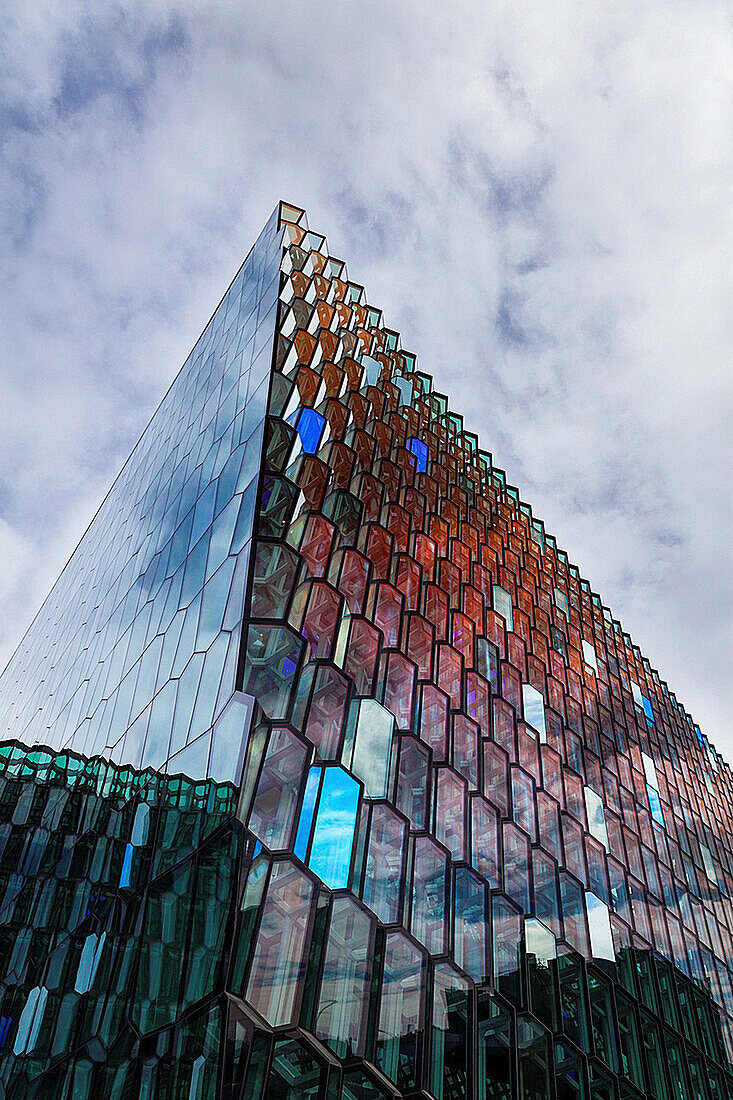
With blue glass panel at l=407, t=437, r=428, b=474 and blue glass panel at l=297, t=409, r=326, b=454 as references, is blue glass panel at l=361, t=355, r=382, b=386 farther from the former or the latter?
blue glass panel at l=297, t=409, r=326, b=454

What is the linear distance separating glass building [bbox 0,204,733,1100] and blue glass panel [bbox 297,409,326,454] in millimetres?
82

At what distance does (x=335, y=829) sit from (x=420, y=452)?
972 centimetres

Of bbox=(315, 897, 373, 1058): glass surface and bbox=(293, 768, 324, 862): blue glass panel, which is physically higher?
bbox=(293, 768, 324, 862): blue glass panel

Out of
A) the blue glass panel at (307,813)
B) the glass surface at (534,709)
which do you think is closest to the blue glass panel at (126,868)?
the blue glass panel at (307,813)

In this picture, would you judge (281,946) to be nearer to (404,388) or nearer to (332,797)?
(332,797)

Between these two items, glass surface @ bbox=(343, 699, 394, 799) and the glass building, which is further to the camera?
glass surface @ bbox=(343, 699, 394, 799)

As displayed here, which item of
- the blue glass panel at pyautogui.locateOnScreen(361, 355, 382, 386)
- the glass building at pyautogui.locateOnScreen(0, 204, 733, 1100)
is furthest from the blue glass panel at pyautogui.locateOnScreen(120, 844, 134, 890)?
the blue glass panel at pyautogui.locateOnScreen(361, 355, 382, 386)

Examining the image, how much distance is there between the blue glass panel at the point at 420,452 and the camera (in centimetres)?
1527

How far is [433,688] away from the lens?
438 inches

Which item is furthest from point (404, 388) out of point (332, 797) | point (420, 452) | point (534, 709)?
point (332, 797)

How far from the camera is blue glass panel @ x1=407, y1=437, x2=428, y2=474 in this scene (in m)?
15.3

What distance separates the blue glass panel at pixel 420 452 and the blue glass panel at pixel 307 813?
28.2ft

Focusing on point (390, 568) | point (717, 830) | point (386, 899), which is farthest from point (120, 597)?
point (717, 830)

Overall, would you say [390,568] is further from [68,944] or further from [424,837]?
[68,944]
